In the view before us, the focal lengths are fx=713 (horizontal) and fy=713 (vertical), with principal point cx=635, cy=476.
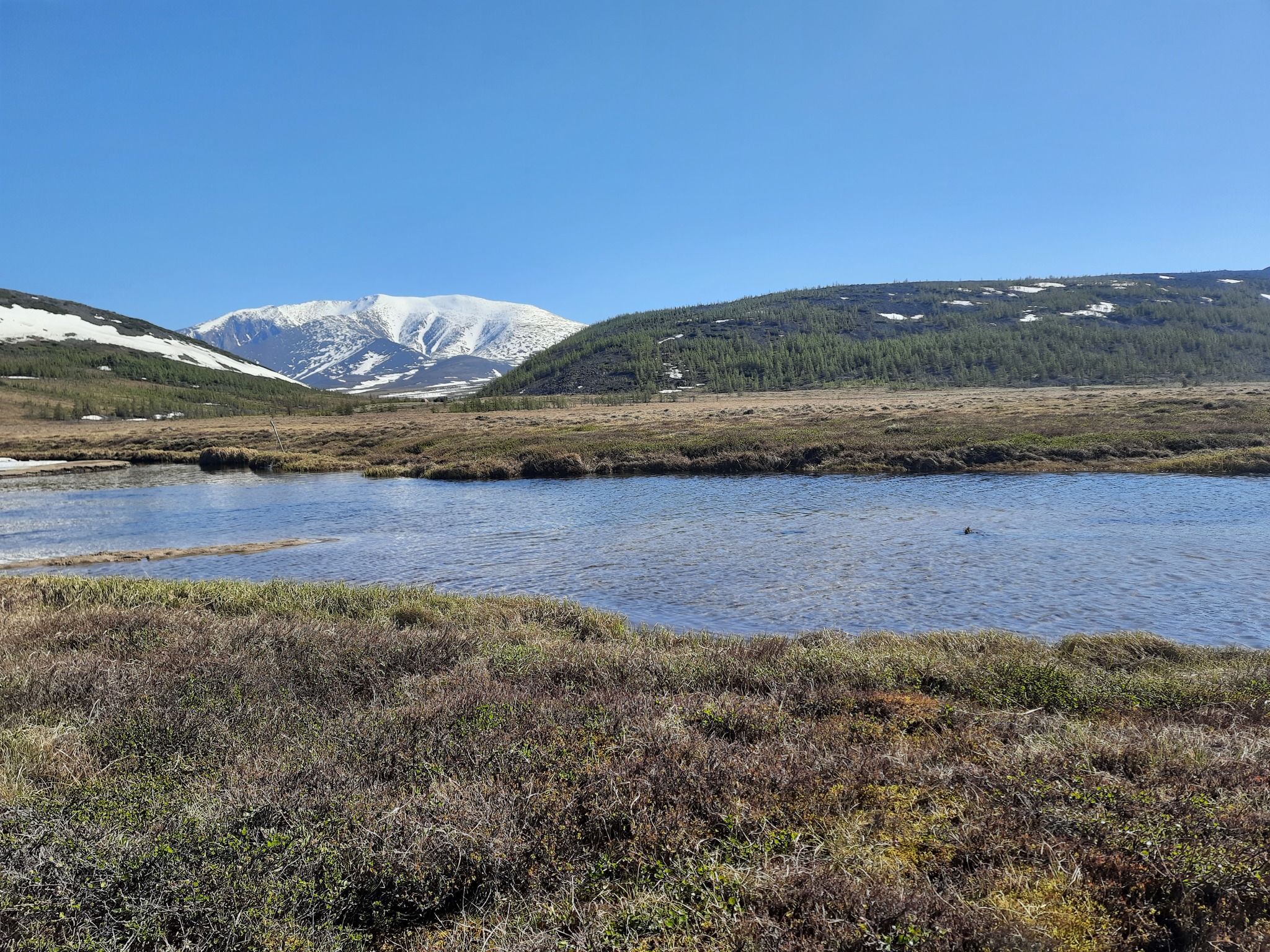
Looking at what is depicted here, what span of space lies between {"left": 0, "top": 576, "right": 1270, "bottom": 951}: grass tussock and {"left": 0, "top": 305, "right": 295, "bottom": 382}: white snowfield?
645 feet

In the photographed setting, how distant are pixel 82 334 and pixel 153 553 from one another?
20727cm

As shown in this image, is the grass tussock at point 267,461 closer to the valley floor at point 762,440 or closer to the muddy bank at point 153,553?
the valley floor at point 762,440

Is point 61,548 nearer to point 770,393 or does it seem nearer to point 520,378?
point 770,393

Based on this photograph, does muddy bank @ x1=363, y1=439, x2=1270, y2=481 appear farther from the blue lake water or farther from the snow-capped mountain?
the snow-capped mountain

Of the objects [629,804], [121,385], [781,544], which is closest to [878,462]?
[781,544]

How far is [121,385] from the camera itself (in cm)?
13625

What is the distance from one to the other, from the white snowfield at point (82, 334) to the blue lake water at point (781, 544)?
174 meters

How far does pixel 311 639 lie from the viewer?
400 inches

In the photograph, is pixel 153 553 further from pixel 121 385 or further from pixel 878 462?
pixel 121 385

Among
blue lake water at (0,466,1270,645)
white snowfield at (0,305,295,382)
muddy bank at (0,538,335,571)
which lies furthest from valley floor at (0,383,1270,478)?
white snowfield at (0,305,295,382)

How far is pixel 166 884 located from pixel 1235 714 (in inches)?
364

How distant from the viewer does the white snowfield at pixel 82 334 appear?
172750 mm

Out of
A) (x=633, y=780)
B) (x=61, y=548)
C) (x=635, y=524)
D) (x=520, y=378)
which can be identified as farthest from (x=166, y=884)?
(x=520, y=378)

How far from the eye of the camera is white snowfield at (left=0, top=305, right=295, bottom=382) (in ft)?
567
